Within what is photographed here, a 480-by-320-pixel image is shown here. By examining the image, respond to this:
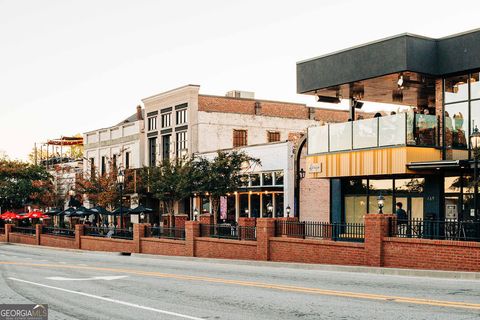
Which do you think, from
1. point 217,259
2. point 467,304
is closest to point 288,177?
point 217,259

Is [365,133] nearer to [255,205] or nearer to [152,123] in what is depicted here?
[255,205]

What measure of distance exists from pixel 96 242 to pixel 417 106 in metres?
22.1


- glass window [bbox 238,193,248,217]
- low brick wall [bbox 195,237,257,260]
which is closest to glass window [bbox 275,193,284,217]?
glass window [bbox 238,193,248,217]

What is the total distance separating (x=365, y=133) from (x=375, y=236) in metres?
8.22

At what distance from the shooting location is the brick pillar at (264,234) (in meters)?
28.0

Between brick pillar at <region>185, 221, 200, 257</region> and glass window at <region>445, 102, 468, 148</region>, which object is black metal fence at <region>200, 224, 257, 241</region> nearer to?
brick pillar at <region>185, 221, 200, 257</region>

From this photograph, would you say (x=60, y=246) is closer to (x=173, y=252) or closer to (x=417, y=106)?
(x=173, y=252)

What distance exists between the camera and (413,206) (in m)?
30.0

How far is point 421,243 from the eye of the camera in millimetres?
21375

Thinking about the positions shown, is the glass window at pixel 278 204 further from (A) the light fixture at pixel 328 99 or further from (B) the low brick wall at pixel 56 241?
(B) the low brick wall at pixel 56 241

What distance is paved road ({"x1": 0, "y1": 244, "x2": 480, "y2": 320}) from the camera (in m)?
12.9

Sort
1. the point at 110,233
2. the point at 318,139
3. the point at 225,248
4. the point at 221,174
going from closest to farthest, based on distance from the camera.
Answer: the point at 225,248 < the point at 318,139 < the point at 110,233 < the point at 221,174

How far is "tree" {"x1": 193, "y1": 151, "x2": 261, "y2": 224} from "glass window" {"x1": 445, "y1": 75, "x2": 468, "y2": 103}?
18084mm

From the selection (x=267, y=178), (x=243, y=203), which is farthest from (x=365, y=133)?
(x=243, y=203)
